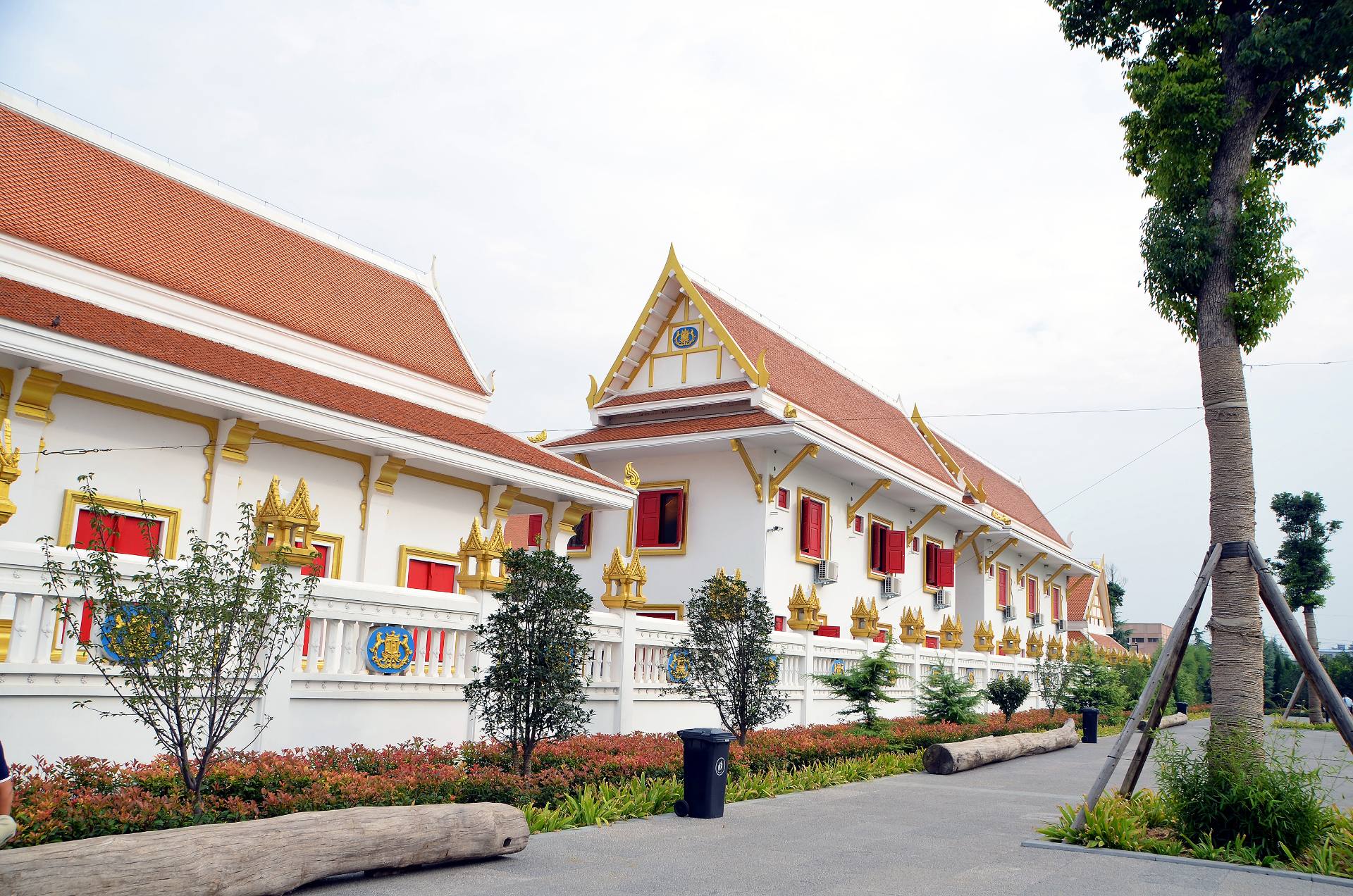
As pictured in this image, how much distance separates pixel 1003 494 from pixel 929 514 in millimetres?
11078

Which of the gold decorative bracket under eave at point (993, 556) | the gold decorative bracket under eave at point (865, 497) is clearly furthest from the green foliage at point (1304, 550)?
the gold decorative bracket under eave at point (865, 497)

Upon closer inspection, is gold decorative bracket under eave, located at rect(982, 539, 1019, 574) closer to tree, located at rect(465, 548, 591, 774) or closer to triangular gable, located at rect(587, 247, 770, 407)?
triangular gable, located at rect(587, 247, 770, 407)

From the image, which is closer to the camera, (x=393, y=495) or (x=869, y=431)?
(x=393, y=495)

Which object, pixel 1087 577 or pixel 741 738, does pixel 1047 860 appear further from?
pixel 1087 577

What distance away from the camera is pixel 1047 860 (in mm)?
7688

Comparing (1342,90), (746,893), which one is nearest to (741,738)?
(746,893)

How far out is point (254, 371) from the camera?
13672mm

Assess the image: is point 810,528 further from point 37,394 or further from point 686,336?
point 37,394

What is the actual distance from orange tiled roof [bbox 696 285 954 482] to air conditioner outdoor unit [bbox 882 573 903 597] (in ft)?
10.0

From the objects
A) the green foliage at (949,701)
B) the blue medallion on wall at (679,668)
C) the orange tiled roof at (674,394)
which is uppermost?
the orange tiled roof at (674,394)

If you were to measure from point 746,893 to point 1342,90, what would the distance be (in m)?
9.30

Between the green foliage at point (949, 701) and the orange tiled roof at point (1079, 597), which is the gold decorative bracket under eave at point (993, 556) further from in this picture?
the orange tiled roof at point (1079, 597)

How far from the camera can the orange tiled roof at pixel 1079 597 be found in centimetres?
4938

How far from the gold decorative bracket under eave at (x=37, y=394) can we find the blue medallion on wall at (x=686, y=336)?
13.7 metres
